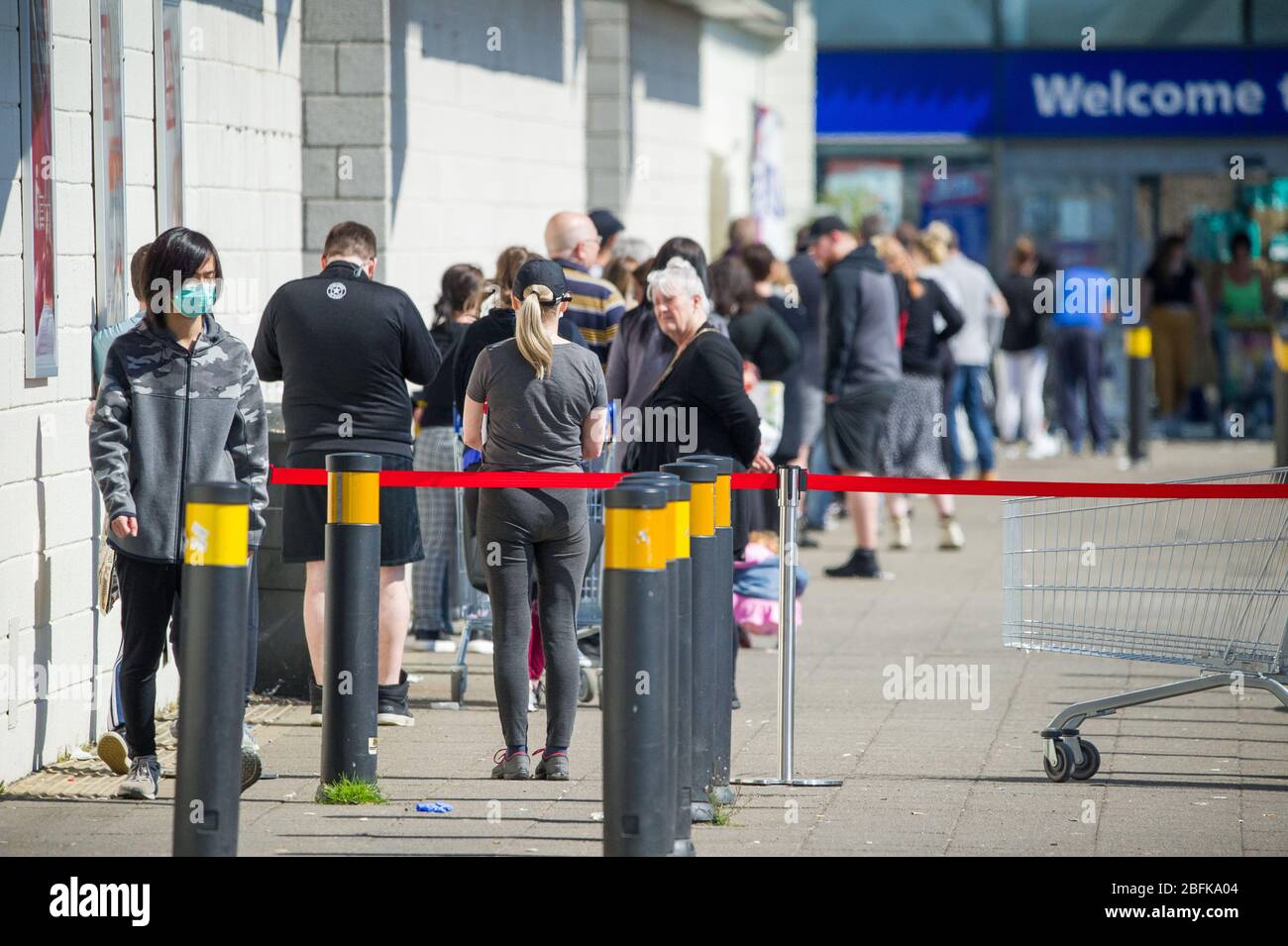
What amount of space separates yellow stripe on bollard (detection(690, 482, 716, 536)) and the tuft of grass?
138 centimetres

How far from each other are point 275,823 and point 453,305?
3.70 metres

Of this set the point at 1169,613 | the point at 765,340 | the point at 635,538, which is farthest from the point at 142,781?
the point at 765,340

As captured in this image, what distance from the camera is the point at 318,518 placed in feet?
26.5

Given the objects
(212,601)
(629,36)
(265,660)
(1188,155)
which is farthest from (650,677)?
(1188,155)

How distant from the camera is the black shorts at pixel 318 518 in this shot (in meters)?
8.07

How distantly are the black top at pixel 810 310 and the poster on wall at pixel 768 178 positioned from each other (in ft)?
24.7

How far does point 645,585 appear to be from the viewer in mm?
5602

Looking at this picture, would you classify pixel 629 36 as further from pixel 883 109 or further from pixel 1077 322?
pixel 883 109

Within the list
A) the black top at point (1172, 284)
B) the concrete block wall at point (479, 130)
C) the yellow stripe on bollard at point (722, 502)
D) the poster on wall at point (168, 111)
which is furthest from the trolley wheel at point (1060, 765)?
the black top at point (1172, 284)

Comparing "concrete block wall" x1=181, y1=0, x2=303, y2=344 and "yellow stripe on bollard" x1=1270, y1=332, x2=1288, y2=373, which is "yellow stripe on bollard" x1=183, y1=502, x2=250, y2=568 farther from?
"yellow stripe on bollard" x1=1270, y1=332, x2=1288, y2=373

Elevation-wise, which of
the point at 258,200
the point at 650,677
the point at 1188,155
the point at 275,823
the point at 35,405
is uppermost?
the point at 1188,155

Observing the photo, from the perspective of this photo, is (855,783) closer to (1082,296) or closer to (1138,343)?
(1138,343)

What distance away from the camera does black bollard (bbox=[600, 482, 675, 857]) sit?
559 centimetres

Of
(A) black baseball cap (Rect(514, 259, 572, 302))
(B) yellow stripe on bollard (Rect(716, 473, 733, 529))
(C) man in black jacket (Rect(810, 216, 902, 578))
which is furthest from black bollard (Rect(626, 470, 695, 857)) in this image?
(C) man in black jacket (Rect(810, 216, 902, 578))
